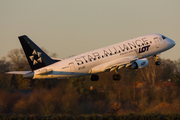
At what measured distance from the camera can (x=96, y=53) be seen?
161 feet

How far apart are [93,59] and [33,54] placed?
27.9ft

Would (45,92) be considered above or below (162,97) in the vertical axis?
above

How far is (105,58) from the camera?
163ft

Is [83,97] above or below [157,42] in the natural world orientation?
below

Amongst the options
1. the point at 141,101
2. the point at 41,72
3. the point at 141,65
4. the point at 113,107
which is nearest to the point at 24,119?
the point at 41,72

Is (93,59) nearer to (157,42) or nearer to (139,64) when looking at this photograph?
(139,64)

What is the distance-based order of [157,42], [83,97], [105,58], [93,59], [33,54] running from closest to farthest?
[33,54] < [93,59] < [105,58] < [157,42] < [83,97]

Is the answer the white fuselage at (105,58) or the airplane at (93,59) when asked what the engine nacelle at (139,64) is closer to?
the airplane at (93,59)

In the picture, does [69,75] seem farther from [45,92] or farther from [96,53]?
[45,92]

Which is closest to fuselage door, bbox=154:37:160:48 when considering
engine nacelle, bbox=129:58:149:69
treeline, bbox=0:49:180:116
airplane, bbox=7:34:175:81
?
airplane, bbox=7:34:175:81

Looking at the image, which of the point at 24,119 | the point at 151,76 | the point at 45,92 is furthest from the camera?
the point at 151,76

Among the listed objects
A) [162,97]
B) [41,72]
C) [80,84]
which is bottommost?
[162,97]

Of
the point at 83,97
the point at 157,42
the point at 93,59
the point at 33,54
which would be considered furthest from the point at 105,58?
the point at 83,97

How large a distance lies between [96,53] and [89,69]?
252cm
